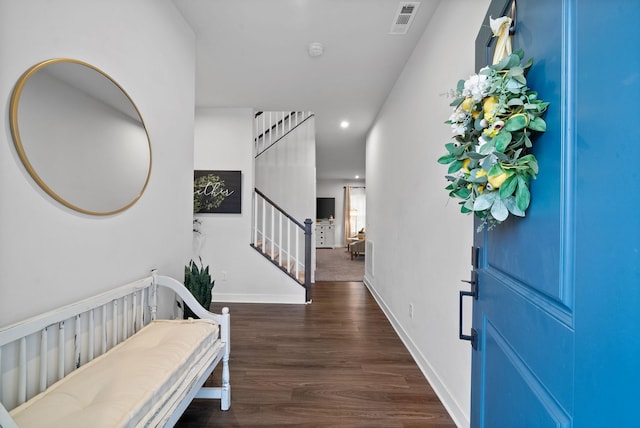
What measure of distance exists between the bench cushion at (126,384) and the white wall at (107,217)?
303 millimetres

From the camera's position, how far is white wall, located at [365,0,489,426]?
5.16ft

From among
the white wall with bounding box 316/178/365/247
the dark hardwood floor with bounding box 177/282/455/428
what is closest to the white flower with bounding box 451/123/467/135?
the dark hardwood floor with bounding box 177/282/455/428

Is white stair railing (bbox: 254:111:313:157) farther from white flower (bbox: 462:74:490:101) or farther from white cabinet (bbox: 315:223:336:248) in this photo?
white cabinet (bbox: 315:223:336:248)

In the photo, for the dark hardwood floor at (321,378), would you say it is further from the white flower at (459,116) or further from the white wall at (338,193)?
the white wall at (338,193)

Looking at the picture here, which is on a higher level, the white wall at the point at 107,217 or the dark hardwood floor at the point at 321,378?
the white wall at the point at 107,217

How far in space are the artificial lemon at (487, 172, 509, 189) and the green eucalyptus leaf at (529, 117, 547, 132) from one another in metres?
0.11

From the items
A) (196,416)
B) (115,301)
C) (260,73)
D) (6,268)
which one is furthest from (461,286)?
(260,73)

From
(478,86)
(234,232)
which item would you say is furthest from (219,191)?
(478,86)

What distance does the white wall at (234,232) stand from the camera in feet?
12.5

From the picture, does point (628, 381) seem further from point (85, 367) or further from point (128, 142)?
point (128, 142)

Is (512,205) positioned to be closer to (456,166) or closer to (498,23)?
(456,166)

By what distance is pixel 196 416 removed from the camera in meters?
1.64

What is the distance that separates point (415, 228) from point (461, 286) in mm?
807

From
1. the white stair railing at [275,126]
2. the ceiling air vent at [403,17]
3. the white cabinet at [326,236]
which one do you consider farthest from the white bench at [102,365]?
the white cabinet at [326,236]
